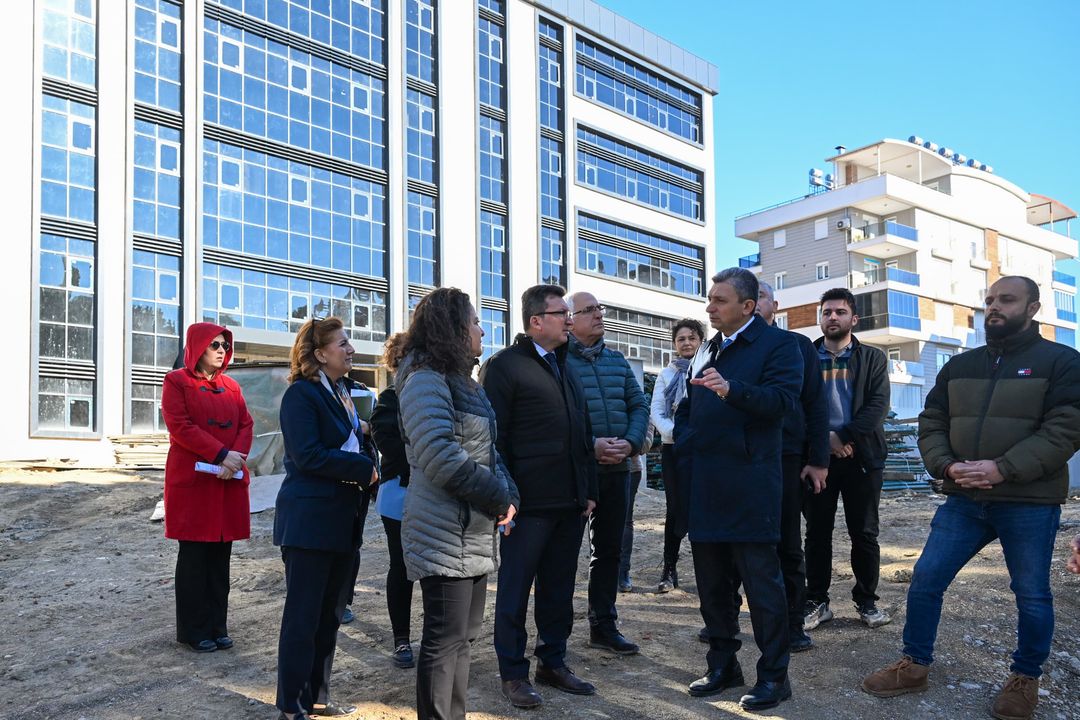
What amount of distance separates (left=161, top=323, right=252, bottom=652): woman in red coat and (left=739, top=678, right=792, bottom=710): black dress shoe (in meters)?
3.50

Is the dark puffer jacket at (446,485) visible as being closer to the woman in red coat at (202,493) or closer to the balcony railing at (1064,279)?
the woman in red coat at (202,493)

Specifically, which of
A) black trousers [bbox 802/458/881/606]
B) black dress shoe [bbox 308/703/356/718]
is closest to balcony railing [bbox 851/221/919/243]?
black trousers [bbox 802/458/881/606]

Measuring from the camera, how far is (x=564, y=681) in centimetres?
506

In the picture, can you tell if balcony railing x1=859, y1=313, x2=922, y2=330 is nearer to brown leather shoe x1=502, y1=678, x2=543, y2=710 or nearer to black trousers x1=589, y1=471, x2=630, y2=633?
black trousers x1=589, y1=471, x2=630, y2=633

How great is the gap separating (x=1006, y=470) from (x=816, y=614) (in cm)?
193

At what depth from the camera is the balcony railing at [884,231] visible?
175 ft

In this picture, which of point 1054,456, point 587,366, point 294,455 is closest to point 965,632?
point 1054,456

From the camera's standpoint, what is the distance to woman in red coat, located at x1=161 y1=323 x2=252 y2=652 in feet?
20.4

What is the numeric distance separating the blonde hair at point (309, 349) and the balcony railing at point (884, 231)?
2094 inches

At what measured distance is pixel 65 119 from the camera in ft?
91.7

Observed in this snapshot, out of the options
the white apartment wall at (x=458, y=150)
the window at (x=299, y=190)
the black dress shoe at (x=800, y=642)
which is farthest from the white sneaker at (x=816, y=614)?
the white apartment wall at (x=458, y=150)

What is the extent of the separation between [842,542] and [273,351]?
2511 cm

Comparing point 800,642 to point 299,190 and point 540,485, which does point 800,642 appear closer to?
point 540,485

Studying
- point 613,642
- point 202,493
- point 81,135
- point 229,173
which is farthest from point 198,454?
point 229,173
